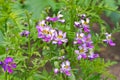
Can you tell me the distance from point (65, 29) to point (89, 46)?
0.16m

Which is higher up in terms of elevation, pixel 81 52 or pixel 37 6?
pixel 37 6

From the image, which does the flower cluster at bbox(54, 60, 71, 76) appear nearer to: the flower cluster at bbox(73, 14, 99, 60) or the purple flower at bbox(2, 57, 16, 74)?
the flower cluster at bbox(73, 14, 99, 60)

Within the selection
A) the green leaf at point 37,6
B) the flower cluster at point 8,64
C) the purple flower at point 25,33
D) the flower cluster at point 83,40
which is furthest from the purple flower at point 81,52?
the green leaf at point 37,6

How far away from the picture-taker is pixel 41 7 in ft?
3.65

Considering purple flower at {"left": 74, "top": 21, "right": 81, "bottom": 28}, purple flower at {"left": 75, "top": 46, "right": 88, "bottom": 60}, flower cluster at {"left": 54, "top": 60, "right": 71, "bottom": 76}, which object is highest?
purple flower at {"left": 74, "top": 21, "right": 81, "bottom": 28}

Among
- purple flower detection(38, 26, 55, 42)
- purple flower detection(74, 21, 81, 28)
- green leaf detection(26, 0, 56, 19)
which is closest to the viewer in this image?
green leaf detection(26, 0, 56, 19)

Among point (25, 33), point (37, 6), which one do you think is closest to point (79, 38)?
point (25, 33)

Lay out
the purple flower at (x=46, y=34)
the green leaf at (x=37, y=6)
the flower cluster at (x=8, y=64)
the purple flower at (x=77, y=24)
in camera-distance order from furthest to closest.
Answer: the purple flower at (x=77, y=24) → the purple flower at (x=46, y=34) → the flower cluster at (x=8, y=64) → the green leaf at (x=37, y=6)

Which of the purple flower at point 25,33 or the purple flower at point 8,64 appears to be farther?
the purple flower at point 25,33

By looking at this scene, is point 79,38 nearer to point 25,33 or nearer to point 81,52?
point 81,52

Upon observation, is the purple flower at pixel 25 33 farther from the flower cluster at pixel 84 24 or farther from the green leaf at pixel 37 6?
the green leaf at pixel 37 6

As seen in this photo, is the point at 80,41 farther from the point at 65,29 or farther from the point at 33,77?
the point at 33,77

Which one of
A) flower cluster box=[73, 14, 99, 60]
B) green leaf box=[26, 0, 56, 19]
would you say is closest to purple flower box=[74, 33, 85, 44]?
flower cluster box=[73, 14, 99, 60]

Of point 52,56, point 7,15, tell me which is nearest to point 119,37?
point 52,56
